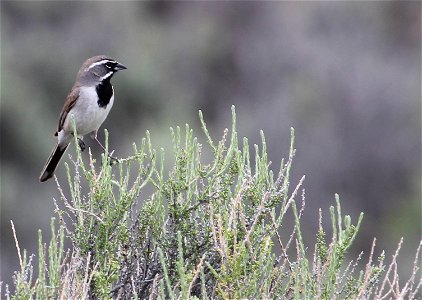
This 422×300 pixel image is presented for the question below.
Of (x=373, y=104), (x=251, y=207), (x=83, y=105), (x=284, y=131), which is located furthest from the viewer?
(x=373, y=104)

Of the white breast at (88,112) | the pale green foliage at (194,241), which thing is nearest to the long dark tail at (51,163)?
the white breast at (88,112)

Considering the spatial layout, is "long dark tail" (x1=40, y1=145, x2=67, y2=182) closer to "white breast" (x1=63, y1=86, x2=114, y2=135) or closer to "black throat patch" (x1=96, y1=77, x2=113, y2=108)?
"white breast" (x1=63, y1=86, x2=114, y2=135)

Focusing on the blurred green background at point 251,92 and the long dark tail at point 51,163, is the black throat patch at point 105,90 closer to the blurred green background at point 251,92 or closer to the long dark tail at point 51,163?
the long dark tail at point 51,163

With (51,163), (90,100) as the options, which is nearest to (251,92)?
(51,163)

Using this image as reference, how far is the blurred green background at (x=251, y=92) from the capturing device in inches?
883

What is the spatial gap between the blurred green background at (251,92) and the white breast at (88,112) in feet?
36.5

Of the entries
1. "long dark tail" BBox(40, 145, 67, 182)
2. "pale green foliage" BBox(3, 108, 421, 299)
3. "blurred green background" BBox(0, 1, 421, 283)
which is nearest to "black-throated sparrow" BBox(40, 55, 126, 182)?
"long dark tail" BBox(40, 145, 67, 182)

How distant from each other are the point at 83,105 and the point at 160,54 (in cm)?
2067

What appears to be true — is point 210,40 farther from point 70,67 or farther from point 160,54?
point 70,67

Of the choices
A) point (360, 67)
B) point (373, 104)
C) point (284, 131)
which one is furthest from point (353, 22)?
point (284, 131)

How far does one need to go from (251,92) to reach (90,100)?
20.9m

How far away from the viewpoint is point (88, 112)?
24.2ft

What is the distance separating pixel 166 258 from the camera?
442 centimetres

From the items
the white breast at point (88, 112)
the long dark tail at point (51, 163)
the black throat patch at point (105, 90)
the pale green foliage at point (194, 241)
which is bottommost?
the pale green foliage at point (194, 241)
